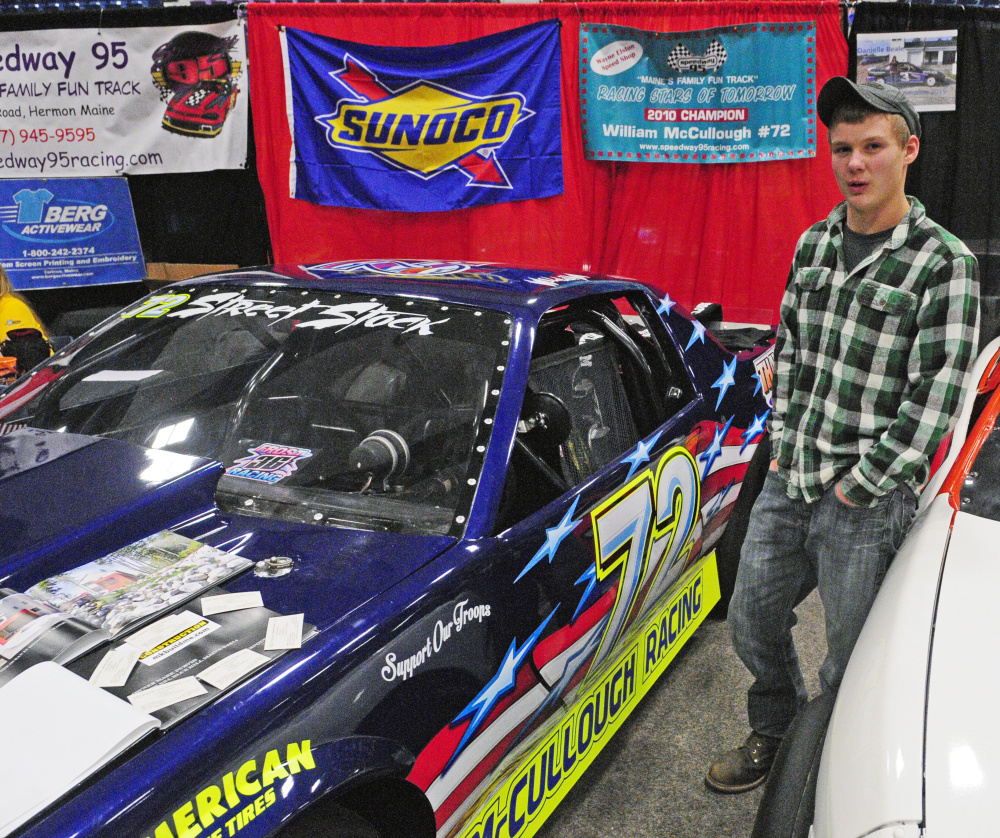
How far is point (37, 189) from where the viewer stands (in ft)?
20.4

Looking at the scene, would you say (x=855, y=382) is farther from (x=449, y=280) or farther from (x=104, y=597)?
(x=104, y=597)

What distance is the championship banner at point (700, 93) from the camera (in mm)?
5434

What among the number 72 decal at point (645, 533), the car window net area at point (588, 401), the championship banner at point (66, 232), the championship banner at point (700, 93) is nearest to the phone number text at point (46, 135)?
the championship banner at point (66, 232)

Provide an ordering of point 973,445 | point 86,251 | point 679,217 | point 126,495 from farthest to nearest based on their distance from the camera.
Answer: point 86,251 < point 679,217 < point 973,445 < point 126,495

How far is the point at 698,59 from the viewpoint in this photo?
553 cm

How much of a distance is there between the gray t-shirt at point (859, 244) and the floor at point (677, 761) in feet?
4.74

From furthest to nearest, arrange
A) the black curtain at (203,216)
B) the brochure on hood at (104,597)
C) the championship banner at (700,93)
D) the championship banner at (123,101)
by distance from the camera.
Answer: the black curtain at (203,216), the championship banner at (123,101), the championship banner at (700,93), the brochure on hood at (104,597)

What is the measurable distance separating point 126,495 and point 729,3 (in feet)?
16.5

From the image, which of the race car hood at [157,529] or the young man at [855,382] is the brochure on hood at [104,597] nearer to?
the race car hood at [157,529]

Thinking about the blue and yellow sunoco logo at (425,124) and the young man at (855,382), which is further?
the blue and yellow sunoco logo at (425,124)

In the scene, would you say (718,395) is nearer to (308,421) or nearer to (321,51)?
(308,421)

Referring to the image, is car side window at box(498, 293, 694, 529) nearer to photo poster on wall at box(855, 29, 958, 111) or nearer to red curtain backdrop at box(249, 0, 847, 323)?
red curtain backdrop at box(249, 0, 847, 323)

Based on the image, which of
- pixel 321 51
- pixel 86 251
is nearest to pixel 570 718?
pixel 321 51

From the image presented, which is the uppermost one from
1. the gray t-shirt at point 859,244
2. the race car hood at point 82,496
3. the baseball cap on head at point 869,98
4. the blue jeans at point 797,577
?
the baseball cap on head at point 869,98
